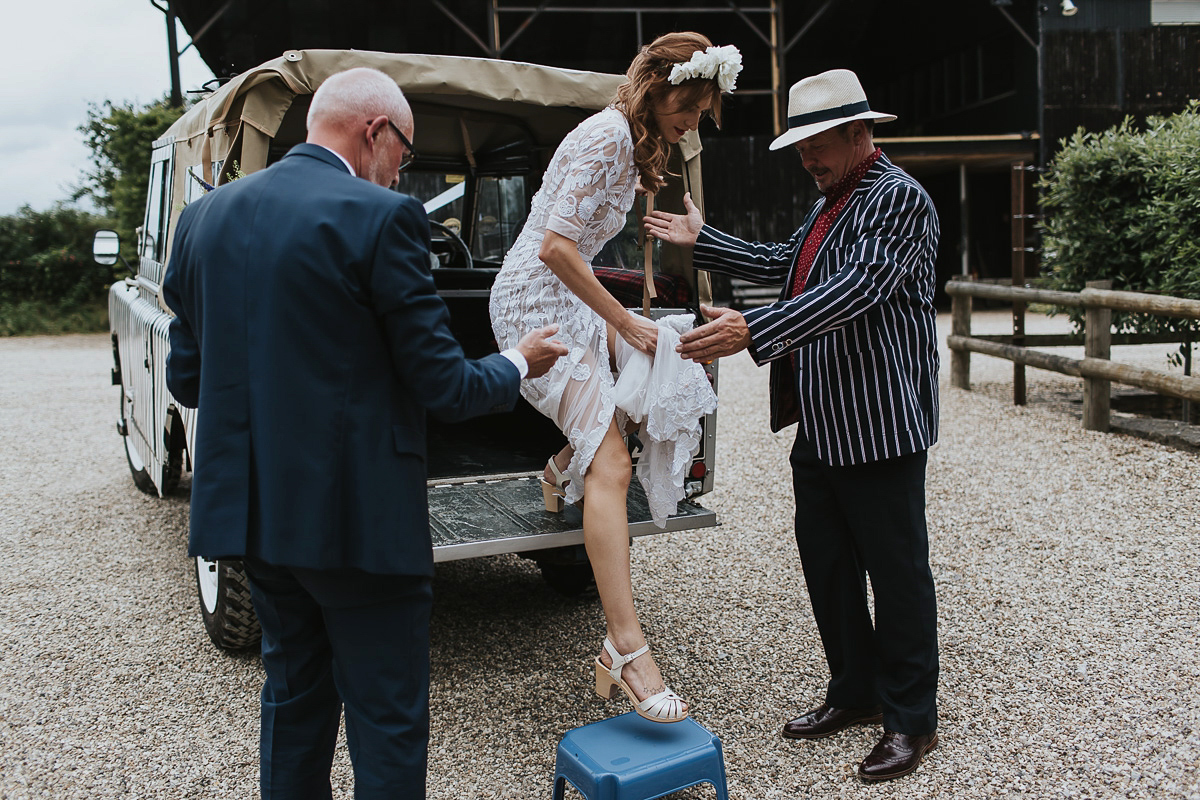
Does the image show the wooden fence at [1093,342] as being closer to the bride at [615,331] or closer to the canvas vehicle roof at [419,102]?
the canvas vehicle roof at [419,102]

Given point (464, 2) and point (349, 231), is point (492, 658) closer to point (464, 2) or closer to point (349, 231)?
point (349, 231)

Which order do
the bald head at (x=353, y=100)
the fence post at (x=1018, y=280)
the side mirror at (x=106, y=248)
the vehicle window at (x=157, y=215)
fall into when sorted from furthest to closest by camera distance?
the fence post at (x=1018, y=280) → the side mirror at (x=106, y=248) → the vehicle window at (x=157, y=215) → the bald head at (x=353, y=100)

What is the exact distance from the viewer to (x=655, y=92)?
110 inches

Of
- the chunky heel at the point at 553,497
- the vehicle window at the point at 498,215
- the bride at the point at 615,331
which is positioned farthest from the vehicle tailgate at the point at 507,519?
the vehicle window at the point at 498,215

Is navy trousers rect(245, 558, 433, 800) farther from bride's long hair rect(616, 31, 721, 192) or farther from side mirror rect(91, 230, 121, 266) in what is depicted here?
side mirror rect(91, 230, 121, 266)

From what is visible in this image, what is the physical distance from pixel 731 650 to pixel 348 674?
2094 millimetres

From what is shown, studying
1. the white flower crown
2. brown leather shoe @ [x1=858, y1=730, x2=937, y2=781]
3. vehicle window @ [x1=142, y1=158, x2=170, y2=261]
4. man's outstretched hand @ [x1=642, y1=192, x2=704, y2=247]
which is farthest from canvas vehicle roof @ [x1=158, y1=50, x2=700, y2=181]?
brown leather shoe @ [x1=858, y1=730, x2=937, y2=781]

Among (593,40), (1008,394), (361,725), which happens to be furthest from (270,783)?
(593,40)

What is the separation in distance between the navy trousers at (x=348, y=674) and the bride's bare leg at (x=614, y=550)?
729mm

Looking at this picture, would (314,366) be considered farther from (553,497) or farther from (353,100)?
(553,497)

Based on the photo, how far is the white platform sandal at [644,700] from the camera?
2643 millimetres

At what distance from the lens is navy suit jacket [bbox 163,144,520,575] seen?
1895 mm

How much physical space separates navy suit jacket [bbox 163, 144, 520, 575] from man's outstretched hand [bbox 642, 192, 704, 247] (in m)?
1.49

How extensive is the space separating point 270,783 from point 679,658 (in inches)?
74.8
